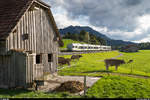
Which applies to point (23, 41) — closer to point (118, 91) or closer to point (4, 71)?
point (4, 71)

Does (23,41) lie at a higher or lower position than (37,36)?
lower

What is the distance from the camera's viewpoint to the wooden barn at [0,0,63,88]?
900cm

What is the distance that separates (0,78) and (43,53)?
4.26 metres

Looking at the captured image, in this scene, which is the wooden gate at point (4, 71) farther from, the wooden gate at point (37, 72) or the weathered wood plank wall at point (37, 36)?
the wooden gate at point (37, 72)

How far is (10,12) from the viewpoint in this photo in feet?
34.5

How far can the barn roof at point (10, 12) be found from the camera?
9.15 metres

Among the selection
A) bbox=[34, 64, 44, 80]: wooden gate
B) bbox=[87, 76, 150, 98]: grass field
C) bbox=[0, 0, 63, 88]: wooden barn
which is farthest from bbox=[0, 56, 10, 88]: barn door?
bbox=[87, 76, 150, 98]: grass field

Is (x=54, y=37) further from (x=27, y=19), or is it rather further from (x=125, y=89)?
(x=125, y=89)

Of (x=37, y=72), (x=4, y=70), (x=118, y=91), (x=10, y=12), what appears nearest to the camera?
(x=118, y=91)

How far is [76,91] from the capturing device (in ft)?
28.8

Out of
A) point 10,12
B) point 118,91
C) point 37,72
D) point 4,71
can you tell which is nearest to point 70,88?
point 37,72

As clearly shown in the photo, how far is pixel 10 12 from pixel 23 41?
2825mm

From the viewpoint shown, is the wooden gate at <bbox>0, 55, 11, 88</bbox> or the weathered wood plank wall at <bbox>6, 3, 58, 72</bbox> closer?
the wooden gate at <bbox>0, 55, 11, 88</bbox>

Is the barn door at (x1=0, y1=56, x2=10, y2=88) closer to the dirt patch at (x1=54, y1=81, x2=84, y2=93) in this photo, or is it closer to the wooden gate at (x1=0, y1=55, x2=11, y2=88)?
the wooden gate at (x1=0, y1=55, x2=11, y2=88)
